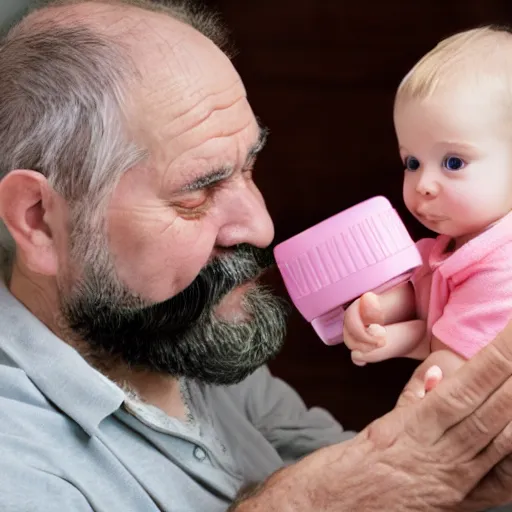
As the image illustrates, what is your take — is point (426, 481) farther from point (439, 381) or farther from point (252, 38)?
point (252, 38)

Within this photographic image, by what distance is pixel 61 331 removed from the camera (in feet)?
4.28

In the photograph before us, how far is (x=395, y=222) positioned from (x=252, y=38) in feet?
A: 4.34

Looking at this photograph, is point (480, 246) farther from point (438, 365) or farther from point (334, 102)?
point (334, 102)

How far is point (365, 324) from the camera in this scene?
1.10m

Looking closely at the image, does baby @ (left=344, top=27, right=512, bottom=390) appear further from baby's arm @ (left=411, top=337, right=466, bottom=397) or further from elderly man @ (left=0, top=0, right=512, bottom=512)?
elderly man @ (left=0, top=0, right=512, bottom=512)

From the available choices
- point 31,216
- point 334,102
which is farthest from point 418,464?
point 334,102

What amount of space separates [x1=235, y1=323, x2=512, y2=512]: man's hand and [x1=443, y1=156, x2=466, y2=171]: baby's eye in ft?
0.73

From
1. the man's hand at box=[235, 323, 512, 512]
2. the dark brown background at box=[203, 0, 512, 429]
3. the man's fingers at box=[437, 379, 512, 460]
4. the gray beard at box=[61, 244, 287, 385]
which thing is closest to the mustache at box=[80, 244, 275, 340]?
the gray beard at box=[61, 244, 287, 385]

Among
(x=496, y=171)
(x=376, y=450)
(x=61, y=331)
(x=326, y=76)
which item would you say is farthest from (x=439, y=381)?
(x=326, y=76)

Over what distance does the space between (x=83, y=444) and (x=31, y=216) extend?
11.6 inches

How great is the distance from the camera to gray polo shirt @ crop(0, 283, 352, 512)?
3.72 ft

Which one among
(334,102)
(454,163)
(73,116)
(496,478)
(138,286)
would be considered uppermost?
(73,116)

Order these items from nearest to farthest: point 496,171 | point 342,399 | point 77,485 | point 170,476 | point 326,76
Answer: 1. point 496,171
2. point 77,485
3. point 170,476
4. point 326,76
5. point 342,399

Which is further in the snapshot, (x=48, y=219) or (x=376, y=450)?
(x=48, y=219)
